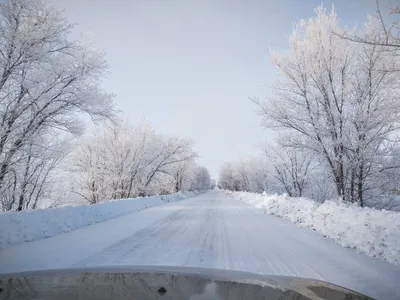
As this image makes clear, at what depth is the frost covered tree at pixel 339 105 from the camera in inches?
483

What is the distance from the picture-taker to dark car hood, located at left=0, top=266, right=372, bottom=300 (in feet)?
8.13

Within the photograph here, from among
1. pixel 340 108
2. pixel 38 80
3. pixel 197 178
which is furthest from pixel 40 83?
pixel 197 178

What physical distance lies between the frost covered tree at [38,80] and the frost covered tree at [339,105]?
9186 millimetres

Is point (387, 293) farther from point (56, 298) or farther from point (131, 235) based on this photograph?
point (131, 235)

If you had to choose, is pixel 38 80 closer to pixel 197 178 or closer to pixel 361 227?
pixel 361 227

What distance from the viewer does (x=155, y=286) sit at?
2.72 meters

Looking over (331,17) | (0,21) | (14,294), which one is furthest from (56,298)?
(331,17)

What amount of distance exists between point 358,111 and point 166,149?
28.3m

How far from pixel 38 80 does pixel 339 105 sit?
1369 cm

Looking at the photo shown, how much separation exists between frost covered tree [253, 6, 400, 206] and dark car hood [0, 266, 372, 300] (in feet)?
36.3

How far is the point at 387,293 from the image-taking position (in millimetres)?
4000

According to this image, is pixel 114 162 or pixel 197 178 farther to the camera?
pixel 197 178

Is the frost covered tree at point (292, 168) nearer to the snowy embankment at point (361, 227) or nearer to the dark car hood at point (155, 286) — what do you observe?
the snowy embankment at point (361, 227)

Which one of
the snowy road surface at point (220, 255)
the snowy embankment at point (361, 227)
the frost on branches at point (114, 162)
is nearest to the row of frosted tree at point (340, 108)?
the snowy embankment at point (361, 227)
